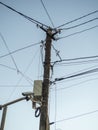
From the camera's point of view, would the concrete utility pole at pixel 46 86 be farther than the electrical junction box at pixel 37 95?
No

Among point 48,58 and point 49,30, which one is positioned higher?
point 49,30

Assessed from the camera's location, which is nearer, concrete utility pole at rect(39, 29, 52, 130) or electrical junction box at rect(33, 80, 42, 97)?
Answer: concrete utility pole at rect(39, 29, 52, 130)

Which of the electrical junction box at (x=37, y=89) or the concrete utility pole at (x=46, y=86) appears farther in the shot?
the electrical junction box at (x=37, y=89)

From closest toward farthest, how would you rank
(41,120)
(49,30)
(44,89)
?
(41,120)
(44,89)
(49,30)

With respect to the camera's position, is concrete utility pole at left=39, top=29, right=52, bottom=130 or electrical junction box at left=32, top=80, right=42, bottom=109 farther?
electrical junction box at left=32, top=80, right=42, bottom=109

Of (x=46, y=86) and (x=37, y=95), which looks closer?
(x=37, y=95)

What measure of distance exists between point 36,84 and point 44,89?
1.36 ft

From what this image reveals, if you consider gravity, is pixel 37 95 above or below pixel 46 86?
below

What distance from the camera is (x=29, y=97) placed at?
966 centimetres

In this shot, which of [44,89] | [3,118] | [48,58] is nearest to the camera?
[3,118]

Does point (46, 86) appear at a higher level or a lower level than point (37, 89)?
higher

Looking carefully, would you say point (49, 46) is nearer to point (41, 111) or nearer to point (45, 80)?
point (45, 80)

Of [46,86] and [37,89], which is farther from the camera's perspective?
[46,86]

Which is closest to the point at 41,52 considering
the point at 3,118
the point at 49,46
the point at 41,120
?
the point at 49,46
